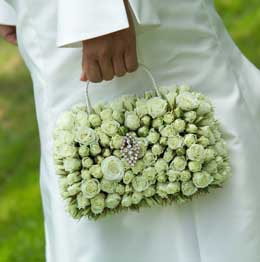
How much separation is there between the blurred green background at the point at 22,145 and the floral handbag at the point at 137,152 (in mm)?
1943

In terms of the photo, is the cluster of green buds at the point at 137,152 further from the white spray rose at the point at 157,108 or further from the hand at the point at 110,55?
the hand at the point at 110,55

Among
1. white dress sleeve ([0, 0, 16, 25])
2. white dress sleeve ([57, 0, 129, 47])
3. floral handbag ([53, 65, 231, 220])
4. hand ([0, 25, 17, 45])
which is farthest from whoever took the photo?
hand ([0, 25, 17, 45])

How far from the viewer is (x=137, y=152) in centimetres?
255

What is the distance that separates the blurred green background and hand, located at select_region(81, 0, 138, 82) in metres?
2.07

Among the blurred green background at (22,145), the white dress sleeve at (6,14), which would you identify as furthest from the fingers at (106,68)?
the blurred green background at (22,145)

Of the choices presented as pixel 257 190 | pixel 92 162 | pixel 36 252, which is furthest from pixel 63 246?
pixel 36 252

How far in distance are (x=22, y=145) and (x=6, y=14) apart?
3114mm

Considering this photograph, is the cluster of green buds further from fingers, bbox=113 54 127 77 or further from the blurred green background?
the blurred green background

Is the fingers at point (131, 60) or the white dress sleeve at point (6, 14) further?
the white dress sleeve at point (6, 14)

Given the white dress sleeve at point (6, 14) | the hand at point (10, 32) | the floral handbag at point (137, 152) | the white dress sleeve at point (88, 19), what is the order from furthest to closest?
1. the hand at point (10, 32)
2. the white dress sleeve at point (6, 14)
3. the floral handbag at point (137, 152)
4. the white dress sleeve at point (88, 19)

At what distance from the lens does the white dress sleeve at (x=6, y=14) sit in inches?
119

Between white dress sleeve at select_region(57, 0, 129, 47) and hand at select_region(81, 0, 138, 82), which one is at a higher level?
white dress sleeve at select_region(57, 0, 129, 47)

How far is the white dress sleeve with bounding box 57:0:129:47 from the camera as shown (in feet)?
8.00

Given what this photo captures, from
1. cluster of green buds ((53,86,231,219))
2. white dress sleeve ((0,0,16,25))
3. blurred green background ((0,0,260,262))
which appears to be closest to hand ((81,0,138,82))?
cluster of green buds ((53,86,231,219))
